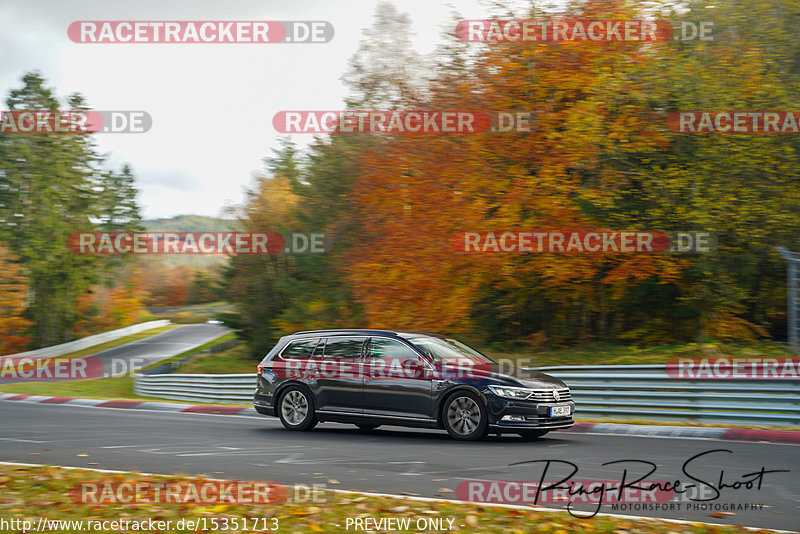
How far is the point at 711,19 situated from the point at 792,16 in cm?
215

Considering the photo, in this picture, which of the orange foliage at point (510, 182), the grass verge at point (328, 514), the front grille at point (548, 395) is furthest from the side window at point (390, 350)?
the orange foliage at point (510, 182)

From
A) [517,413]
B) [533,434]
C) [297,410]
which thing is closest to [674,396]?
[533,434]

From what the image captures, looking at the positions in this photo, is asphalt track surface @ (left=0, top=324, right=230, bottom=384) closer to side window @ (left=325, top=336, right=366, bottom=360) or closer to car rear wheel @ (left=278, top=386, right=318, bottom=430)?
car rear wheel @ (left=278, top=386, right=318, bottom=430)

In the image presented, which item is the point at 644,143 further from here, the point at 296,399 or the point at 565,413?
the point at 296,399

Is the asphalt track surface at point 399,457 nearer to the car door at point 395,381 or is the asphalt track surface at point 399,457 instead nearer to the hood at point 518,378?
the car door at point 395,381

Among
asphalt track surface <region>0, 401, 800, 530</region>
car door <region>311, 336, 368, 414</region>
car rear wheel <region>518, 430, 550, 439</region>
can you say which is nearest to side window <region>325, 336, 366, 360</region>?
car door <region>311, 336, 368, 414</region>

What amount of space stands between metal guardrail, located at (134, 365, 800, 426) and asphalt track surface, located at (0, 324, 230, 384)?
32.0 meters

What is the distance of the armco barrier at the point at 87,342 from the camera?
1993 inches

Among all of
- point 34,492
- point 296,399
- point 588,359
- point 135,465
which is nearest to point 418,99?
point 588,359

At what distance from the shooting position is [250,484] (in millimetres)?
7434

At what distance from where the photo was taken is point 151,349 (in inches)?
2323

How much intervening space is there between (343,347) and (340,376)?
50 cm

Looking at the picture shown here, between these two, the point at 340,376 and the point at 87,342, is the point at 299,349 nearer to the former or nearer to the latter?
the point at 340,376

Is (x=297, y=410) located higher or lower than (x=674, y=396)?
lower
